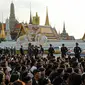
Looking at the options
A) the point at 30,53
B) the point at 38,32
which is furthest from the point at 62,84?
the point at 38,32

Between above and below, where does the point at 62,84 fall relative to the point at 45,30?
below

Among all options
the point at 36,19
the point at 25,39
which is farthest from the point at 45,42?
the point at 36,19

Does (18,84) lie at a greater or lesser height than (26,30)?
lesser

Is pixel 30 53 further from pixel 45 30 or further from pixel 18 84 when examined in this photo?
pixel 45 30

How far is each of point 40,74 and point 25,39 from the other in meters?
39.3

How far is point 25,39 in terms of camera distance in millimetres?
46562

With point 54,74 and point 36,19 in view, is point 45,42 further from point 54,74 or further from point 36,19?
point 54,74

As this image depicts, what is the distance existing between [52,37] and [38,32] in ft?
19.3

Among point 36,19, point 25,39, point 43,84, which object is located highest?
point 36,19

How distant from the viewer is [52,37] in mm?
59281

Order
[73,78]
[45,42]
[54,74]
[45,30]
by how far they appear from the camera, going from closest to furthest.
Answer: [73,78] → [54,74] → [45,42] → [45,30]

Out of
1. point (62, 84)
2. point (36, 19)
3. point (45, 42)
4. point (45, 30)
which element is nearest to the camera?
point (62, 84)

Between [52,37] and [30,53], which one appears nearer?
[30,53]

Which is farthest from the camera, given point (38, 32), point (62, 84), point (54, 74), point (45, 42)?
point (38, 32)
